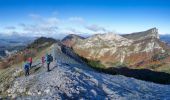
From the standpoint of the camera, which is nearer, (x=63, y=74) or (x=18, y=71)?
(x=63, y=74)

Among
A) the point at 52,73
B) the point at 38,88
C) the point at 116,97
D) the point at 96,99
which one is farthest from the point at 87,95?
the point at 52,73

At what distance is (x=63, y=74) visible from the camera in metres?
57.2

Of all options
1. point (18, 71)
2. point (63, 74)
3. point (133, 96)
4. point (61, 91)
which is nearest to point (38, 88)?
point (61, 91)

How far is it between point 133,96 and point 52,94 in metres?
15.2

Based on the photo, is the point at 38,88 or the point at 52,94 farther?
the point at 38,88

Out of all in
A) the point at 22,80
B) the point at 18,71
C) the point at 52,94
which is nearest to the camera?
the point at 52,94

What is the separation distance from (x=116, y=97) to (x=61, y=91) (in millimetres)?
9212

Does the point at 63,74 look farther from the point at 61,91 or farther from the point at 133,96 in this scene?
the point at 133,96

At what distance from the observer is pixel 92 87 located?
54406mm

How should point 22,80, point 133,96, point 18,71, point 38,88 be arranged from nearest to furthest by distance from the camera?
point 38,88, point 133,96, point 22,80, point 18,71

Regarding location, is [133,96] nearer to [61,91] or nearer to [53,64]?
[61,91]

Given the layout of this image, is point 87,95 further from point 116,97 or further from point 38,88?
point 38,88

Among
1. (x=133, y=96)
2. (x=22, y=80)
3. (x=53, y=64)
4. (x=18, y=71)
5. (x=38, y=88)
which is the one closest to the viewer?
(x=38, y=88)

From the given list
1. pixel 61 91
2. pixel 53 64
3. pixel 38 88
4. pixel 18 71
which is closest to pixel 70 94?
pixel 61 91
